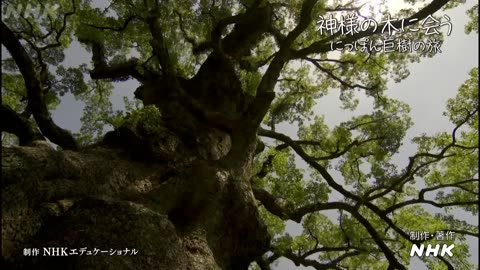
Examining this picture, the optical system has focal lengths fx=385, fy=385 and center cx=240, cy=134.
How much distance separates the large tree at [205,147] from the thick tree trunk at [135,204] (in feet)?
0.07

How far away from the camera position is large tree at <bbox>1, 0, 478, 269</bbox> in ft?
14.9

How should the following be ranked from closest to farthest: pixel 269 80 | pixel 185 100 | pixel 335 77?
pixel 185 100
pixel 269 80
pixel 335 77

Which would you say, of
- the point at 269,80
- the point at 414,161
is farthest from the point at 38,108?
the point at 414,161

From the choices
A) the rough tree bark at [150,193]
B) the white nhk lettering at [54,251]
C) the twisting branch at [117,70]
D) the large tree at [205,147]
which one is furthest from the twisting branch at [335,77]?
the white nhk lettering at [54,251]

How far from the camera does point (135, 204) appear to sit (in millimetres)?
4820

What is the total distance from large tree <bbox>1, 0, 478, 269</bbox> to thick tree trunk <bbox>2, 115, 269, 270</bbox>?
2 cm

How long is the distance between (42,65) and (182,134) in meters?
4.86

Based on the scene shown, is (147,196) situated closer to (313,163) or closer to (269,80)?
(269,80)

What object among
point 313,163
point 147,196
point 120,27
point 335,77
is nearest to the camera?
point 147,196

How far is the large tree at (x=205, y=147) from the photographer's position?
455 cm

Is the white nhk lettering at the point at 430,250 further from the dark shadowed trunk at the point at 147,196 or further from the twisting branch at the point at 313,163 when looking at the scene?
the dark shadowed trunk at the point at 147,196

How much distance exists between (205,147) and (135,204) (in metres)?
2.83

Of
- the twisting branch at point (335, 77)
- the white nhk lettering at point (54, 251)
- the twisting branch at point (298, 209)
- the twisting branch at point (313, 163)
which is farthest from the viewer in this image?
the twisting branch at point (335, 77)

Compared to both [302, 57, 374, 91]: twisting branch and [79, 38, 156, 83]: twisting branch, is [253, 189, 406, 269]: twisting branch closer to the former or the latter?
[79, 38, 156, 83]: twisting branch
